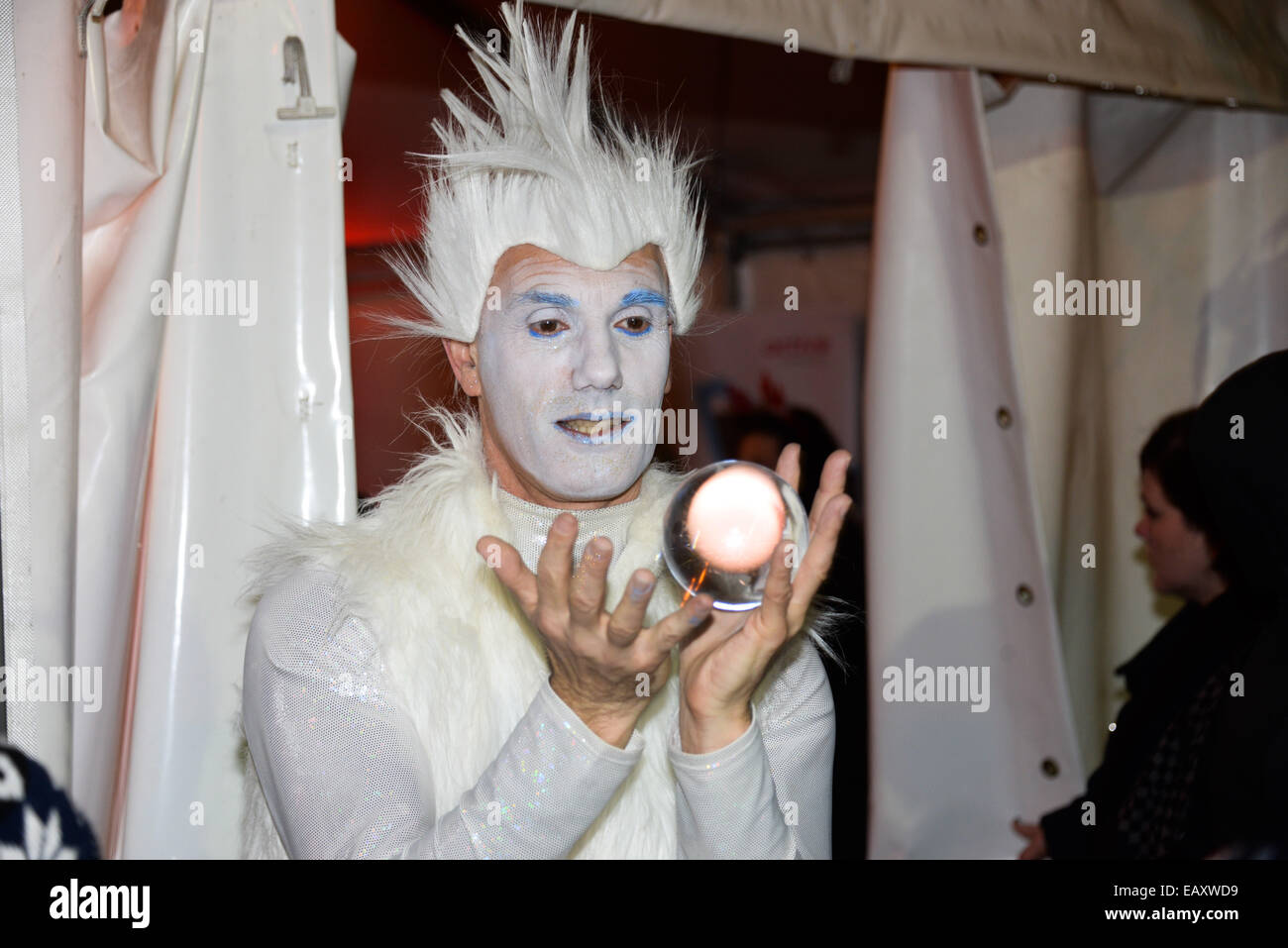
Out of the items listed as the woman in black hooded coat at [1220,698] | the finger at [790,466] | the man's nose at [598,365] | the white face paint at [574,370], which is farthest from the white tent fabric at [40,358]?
the woman in black hooded coat at [1220,698]

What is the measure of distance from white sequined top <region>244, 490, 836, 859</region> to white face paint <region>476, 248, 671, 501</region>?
0.49ft

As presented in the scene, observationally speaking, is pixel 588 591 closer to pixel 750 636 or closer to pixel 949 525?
pixel 750 636

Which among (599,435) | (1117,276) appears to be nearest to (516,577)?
(599,435)

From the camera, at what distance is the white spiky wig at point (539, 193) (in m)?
1.34

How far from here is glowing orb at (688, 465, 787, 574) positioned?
42.9 inches

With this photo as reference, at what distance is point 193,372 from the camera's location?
1620 millimetres

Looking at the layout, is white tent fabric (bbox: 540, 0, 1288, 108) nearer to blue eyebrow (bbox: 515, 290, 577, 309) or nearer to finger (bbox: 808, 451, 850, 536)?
blue eyebrow (bbox: 515, 290, 577, 309)

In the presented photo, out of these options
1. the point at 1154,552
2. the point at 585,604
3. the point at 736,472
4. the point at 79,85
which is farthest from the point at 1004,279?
the point at 79,85

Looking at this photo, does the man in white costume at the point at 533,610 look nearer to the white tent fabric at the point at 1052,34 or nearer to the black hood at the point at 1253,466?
the white tent fabric at the point at 1052,34

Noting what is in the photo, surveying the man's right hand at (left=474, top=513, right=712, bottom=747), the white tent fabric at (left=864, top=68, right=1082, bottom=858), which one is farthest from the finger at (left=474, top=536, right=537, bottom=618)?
the white tent fabric at (left=864, top=68, right=1082, bottom=858)

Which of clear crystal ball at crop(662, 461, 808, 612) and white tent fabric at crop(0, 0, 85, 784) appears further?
white tent fabric at crop(0, 0, 85, 784)

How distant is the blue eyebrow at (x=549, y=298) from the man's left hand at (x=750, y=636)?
324 millimetres

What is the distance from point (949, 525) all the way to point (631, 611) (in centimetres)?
131
